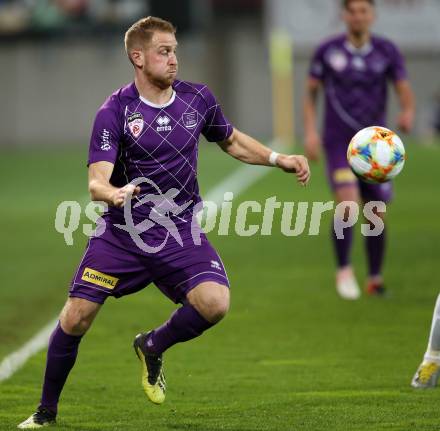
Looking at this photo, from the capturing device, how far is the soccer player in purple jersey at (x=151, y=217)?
22.1ft

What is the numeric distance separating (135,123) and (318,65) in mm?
4990

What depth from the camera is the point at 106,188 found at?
6383 millimetres

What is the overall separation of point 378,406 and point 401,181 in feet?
54.6

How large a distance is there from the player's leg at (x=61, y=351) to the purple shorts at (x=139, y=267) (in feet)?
0.28

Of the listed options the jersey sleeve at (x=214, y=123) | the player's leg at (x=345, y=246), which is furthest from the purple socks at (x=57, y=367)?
the player's leg at (x=345, y=246)

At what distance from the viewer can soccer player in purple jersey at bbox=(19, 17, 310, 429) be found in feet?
22.1

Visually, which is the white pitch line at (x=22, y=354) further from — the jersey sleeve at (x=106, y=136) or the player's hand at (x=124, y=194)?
the player's hand at (x=124, y=194)

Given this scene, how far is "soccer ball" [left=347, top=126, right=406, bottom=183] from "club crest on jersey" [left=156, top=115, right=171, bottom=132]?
1.40m

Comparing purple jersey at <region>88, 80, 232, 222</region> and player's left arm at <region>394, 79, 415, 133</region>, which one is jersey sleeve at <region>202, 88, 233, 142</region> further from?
player's left arm at <region>394, 79, 415, 133</region>

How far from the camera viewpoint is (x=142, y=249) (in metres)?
6.88

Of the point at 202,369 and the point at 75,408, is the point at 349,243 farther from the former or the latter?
the point at 75,408

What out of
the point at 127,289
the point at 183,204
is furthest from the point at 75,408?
the point at 183,204

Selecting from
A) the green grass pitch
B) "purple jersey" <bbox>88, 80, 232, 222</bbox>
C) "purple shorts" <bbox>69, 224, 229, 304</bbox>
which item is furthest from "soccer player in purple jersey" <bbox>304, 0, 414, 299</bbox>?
"purple shorts" <bbox>69, 224, 229, 304</bbox>

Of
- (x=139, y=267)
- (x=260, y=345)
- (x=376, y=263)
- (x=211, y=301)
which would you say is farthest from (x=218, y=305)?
(x=376, y=263)
